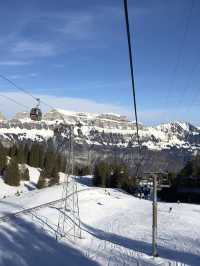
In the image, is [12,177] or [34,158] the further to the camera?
[34,158]

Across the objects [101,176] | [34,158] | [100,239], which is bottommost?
[101,176]

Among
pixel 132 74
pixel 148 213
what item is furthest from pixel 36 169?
pixel 132 74

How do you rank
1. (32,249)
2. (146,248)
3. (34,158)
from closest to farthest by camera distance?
(32,249)
(146,248)
(34,158)

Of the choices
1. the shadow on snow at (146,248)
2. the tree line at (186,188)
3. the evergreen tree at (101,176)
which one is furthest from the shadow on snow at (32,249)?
the evergreen tree at (101,176)

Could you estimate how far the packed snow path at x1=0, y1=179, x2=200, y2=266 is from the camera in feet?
91.8

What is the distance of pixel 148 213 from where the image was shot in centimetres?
5919

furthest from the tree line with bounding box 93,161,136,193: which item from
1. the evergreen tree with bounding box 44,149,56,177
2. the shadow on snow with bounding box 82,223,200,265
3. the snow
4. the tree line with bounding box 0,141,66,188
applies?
the shadow on snow with bounding box 82,223,200,265

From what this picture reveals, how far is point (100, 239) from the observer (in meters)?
36.8

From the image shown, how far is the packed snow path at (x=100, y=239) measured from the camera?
27984 millimetres

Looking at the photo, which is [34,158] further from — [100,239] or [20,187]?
[100,239]

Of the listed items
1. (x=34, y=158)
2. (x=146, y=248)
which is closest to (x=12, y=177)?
(x=34, y=158)

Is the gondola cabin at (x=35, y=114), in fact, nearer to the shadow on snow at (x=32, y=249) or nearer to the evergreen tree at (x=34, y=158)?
the shadow on snow at (x=32, y=249)

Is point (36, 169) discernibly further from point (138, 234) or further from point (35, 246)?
point (35, 246)

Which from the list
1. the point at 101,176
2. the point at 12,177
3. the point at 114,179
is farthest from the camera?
the point at 114,179
